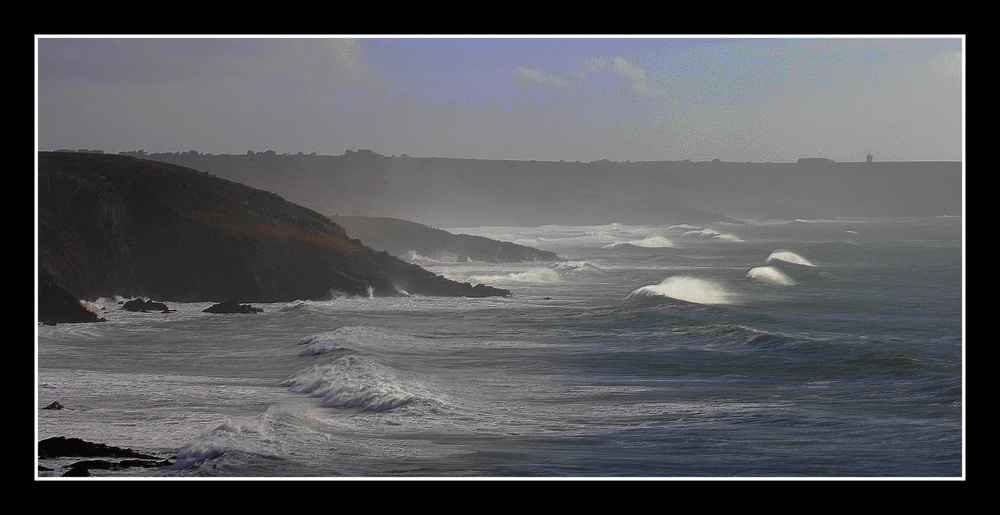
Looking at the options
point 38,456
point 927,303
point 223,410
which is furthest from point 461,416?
point 927,303

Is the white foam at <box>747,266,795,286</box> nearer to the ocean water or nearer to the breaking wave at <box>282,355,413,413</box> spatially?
the ocean water

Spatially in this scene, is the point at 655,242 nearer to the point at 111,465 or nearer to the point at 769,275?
the point at 769,275

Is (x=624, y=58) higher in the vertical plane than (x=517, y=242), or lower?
higher

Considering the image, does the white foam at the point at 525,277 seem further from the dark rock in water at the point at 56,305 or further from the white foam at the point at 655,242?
the dark rock in water at the point at 56,305

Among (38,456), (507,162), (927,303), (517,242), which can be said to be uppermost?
(507,162)

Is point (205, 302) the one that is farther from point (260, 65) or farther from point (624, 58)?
point (624, 58)

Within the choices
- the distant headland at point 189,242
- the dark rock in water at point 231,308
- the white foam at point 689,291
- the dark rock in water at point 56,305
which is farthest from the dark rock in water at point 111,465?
the white foam at point 689,291

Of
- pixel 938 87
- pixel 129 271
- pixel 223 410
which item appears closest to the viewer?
pixel 223 410

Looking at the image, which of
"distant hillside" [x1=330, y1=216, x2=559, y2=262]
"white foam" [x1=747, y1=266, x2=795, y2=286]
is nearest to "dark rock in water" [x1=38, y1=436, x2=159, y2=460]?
"distant hillside" [x1=330, y1=216, x2=559, y2=262]
